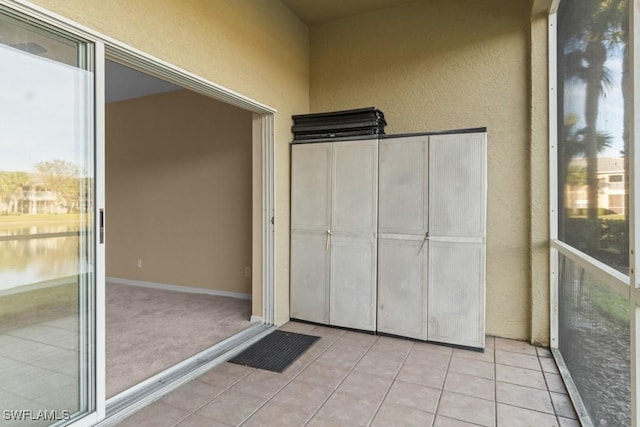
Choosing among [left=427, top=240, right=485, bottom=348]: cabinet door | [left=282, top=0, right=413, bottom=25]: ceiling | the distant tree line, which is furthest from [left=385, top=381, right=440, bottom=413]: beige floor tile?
[left=282, top=0, right=413, bottom=25]: ceiling

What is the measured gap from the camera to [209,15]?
8.72 feet

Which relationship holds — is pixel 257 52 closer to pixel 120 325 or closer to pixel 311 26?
pixel 311 26

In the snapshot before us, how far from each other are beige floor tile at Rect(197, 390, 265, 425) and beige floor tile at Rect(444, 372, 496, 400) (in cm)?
130

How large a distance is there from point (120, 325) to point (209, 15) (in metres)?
3.02

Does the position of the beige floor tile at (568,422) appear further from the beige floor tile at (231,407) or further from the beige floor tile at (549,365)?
the beige floor tile at (231,407)

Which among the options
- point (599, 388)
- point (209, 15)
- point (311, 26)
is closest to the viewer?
point (599, 388)

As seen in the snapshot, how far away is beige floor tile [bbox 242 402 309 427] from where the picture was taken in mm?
2014

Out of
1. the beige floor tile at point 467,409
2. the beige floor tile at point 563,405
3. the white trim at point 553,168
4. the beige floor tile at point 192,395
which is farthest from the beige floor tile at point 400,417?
the white trim at point 553,168

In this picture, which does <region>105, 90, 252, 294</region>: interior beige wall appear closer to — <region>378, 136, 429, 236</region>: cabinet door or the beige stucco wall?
<region>378, 136, 429, 236</region>: cabinet door

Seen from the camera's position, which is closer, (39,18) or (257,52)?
(39,18)

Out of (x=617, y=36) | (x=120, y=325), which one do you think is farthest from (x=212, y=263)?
(x=617, y=36)

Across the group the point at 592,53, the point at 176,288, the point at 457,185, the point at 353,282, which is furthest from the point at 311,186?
the point at 176,288

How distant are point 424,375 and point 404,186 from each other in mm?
1588

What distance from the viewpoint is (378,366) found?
2.74 metres
